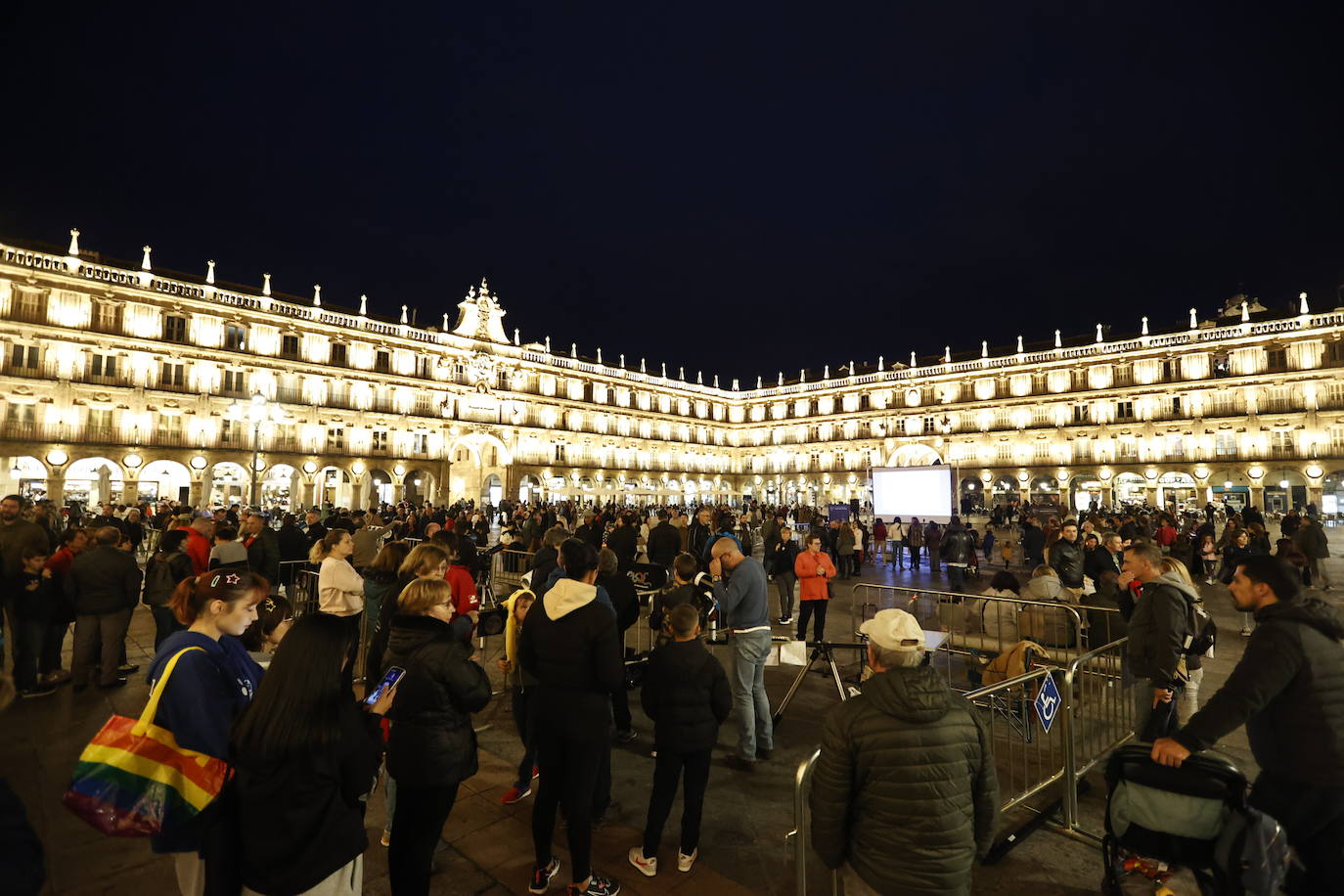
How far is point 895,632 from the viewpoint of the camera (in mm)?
2422

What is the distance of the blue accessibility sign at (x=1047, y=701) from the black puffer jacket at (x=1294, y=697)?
1.67m

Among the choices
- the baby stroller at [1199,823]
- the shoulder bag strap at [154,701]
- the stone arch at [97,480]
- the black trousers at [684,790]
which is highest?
the stone arch at [97,480]

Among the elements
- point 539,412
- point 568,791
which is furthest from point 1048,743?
point 539,412

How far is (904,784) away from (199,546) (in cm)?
867

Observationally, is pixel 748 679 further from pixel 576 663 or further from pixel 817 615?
pixel 817 615

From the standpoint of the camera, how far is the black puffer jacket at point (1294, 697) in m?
2.85

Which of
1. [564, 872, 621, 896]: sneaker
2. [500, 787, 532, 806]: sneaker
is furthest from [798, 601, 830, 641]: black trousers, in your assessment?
[564, 872, 621, 896]: sneaker

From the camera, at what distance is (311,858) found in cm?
231

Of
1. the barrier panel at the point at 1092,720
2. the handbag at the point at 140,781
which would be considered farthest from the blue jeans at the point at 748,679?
the handbag at the point at 140,781

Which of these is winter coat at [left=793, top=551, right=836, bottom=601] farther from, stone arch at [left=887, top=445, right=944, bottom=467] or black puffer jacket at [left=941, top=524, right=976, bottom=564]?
stone arch at [left=887, top=445, right=944, bottom=467]

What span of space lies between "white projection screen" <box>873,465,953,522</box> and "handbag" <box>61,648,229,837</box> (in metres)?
18.8

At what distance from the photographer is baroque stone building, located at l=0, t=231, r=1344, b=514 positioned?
96.5ft

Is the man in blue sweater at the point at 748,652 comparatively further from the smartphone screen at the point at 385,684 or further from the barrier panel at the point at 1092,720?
the smartphone screen at the point at 385,684

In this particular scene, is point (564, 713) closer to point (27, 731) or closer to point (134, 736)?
point (134, 736)
